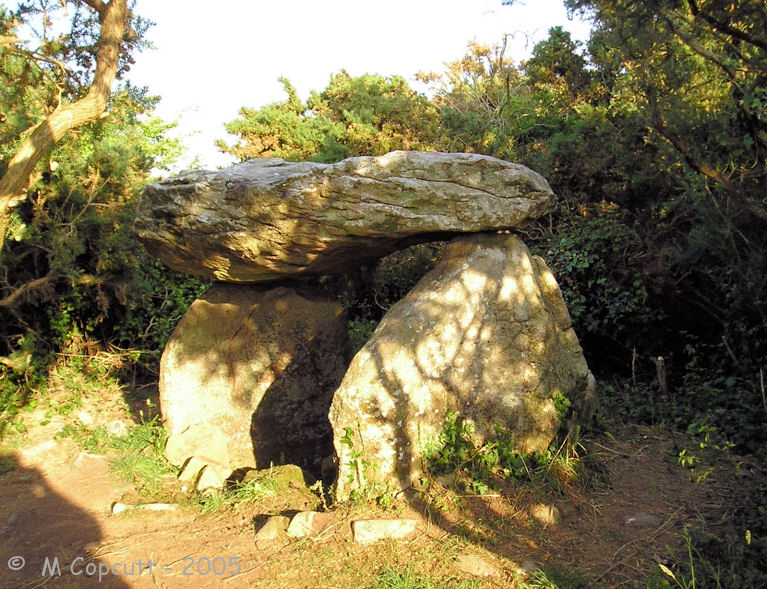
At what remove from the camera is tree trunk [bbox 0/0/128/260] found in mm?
5961

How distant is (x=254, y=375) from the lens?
627cm

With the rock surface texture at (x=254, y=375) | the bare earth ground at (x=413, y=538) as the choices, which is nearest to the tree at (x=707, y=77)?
the bare earth ground at (x=413, y=538)

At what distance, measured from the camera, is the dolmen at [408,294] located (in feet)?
15.3

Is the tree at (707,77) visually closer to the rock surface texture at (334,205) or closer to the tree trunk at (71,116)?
the rock surface texture at (334,205)

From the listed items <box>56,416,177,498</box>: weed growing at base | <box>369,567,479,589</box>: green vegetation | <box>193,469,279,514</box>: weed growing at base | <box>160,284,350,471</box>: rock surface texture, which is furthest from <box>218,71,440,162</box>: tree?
<box>369,567,479,589</box>: green vegetation

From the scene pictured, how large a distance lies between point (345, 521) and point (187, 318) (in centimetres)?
289

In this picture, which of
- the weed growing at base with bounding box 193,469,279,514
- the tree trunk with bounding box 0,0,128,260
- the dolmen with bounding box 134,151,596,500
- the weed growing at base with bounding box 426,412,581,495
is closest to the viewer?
the weed growing at base with bounding box 426,412,581,495

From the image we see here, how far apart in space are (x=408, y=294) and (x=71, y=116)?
3.76m

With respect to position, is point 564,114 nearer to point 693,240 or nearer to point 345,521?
point 693,240

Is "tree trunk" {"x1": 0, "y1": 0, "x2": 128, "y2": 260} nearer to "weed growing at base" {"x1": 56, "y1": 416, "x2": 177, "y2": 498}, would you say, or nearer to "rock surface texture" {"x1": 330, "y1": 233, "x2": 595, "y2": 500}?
"weed growing at base" {"x1": 56, "y1": 416, "x2": 177, "y2": 498}

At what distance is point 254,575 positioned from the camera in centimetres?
386

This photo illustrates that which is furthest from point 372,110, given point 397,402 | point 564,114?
point 397,402

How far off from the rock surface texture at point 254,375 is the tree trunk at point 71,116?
1995 millimetres

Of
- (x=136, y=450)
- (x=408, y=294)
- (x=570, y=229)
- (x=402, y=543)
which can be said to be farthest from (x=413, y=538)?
(x=570, y=229)
